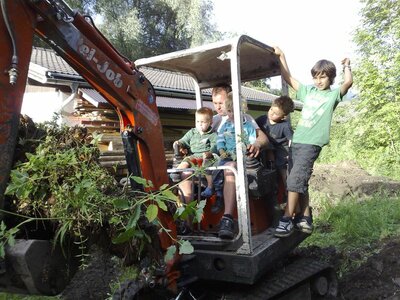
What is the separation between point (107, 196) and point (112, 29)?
25.6 meters

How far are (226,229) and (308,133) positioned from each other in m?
1.22

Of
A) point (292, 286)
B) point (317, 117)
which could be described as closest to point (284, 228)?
point (292, 286)

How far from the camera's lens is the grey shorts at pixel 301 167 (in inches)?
147

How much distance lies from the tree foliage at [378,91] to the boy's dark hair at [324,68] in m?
8.27

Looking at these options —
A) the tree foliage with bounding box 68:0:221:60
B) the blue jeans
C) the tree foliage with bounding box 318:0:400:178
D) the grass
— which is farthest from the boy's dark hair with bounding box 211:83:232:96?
the tree foliage with bounding box 68:0:221:60

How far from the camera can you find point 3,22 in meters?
2.05

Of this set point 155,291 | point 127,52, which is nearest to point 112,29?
point 127,52

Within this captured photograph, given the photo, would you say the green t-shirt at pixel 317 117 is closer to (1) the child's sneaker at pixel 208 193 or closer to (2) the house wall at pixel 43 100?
(1) the child's sneaker at pixel 208 193

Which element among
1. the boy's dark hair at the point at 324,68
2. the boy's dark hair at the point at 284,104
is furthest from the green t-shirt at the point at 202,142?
the boy's dark hair at the point at 324,68

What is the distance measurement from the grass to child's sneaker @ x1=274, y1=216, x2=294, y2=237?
5.23 feet

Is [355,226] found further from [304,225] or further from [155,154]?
[155,154]

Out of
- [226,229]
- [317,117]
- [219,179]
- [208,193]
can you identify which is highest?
[317,117]

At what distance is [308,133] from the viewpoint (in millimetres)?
3861

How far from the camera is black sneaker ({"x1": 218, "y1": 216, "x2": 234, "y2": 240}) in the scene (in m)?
3.26
